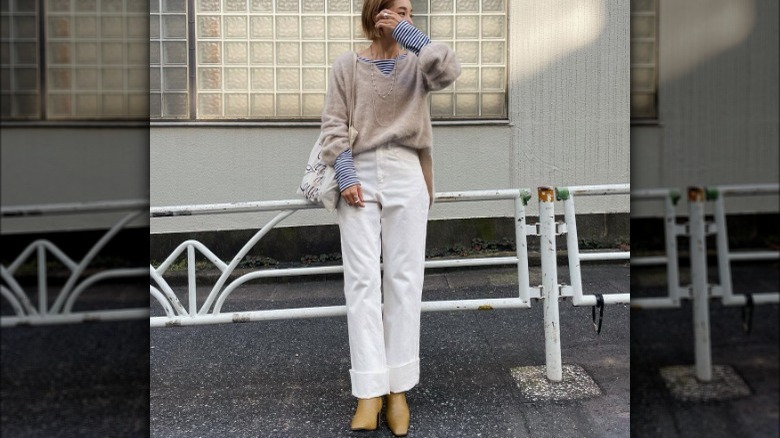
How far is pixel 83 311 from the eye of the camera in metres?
1.17

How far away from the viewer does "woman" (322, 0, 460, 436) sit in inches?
87.7

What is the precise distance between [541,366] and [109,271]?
223 cm

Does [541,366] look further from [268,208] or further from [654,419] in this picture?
[654,419]

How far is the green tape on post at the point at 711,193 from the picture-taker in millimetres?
1040

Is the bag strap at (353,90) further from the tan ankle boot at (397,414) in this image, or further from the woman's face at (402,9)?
the tan ankle boot at (397,414)

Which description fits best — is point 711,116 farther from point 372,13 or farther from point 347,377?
point 347,377

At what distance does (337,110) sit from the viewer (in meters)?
2.26

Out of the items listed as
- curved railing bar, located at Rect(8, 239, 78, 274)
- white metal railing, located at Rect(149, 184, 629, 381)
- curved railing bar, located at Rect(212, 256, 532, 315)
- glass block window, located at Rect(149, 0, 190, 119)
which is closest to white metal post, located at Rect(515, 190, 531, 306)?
white metal railing, located at Rect(149, 184, 629, 381)

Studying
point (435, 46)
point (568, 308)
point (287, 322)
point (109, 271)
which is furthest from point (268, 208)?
point (568, 308)

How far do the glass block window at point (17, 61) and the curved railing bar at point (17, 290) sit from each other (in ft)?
0.88

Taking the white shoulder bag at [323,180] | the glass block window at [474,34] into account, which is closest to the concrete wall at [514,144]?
the glass block window at [474,34]

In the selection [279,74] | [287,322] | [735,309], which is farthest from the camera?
[279,74]

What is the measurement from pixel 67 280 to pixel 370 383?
129cm

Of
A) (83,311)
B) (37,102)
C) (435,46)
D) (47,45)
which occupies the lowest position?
(83,311)
